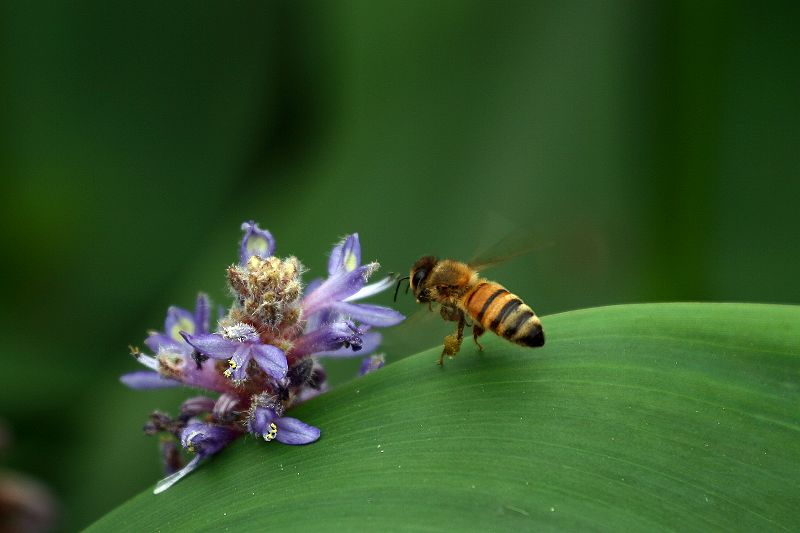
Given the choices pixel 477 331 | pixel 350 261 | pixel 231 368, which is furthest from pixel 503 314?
pixel 231 368

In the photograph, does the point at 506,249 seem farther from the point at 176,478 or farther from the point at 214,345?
the point at 176,478

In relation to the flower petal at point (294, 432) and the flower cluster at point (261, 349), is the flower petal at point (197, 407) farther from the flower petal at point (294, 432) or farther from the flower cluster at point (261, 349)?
the flower petal at point (294, 432)

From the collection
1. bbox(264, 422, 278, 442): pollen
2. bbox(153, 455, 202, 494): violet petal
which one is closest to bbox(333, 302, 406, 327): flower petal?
bbox(264, 422, 278, 442): pollen

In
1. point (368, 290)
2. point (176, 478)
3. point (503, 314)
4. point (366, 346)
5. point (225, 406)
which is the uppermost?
point (368, 290)

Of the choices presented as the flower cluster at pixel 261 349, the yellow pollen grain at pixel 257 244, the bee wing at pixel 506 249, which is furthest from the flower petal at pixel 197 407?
the bee wing at pixel 506 249

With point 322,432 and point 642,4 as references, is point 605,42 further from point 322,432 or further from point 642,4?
point 322,432

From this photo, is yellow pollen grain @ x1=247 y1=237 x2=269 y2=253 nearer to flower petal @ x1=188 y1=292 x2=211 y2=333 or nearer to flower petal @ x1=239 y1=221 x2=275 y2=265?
flower petal @ x1=239 y1=221 x2=275 y2=265
